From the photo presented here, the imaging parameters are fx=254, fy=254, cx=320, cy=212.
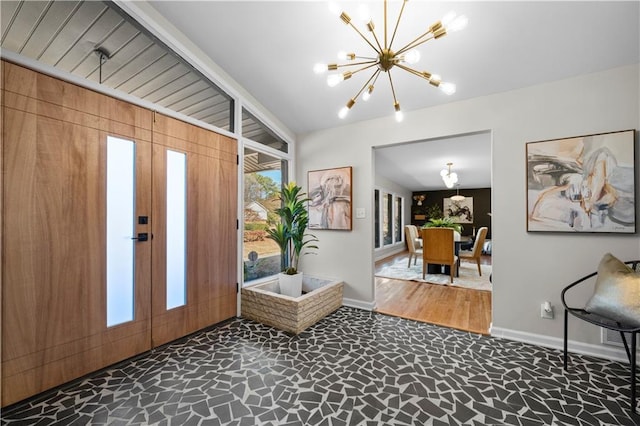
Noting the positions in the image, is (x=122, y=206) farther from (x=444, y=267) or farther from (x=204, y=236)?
(x=444, y=267)

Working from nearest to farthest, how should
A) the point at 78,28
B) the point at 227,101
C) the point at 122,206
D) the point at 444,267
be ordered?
the point at 78,28, the point at 122,206, the point at 227,101, the point at 444,267

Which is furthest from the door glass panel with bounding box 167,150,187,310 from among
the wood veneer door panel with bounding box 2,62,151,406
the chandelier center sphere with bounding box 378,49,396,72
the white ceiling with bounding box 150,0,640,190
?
the chandelier center sphere with bounding box 378,49,396,72

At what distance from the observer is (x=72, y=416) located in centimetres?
155

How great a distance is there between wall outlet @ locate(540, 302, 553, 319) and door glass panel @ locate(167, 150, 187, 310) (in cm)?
341

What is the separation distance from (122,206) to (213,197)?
2.74 feet

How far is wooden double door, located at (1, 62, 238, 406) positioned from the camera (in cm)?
163

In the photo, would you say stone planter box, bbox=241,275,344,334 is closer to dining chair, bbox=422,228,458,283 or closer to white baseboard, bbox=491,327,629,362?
white baseboard, bbox=491,327,629,362

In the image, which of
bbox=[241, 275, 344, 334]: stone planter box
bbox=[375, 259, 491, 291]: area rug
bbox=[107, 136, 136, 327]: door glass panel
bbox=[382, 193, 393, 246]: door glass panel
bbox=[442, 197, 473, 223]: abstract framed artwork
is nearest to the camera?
bbox=[107, 136, 136, 327]: door glass panel

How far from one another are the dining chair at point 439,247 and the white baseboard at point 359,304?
1966 millimetres

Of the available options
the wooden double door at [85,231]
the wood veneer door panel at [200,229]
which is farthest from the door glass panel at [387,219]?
the wooden double door at [85,231]

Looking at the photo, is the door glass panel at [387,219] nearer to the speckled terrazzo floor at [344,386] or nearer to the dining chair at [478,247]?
the dining chair at [478,247]

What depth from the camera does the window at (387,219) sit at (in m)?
7.01

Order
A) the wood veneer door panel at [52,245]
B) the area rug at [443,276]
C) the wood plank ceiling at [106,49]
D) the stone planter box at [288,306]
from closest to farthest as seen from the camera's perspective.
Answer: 1. the wood veneer door panel at [52,245]
2. the wood plank ceiling at [106,49]
3. the stone planter box at [288,306]
4. the area rug at [443,276]

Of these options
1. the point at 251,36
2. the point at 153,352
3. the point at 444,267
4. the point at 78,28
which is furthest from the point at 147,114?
the point at 444,267
